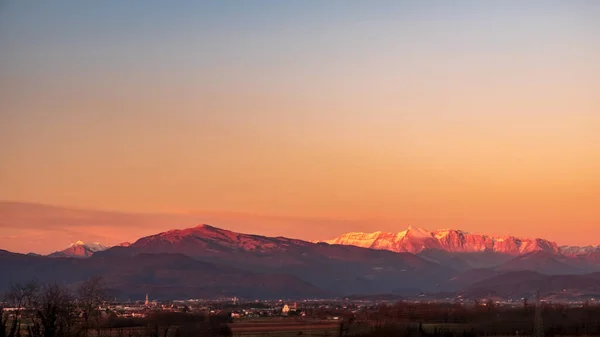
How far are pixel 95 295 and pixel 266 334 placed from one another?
3778 centimetres

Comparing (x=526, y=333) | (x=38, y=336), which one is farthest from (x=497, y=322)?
(x=38, y=336)

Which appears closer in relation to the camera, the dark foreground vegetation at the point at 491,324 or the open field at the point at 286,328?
the dark foreground vegetation at the point at 491,324

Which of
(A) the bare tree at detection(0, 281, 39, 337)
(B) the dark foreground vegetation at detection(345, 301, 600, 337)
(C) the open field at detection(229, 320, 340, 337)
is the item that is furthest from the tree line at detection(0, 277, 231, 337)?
(B) the dark foreground vegetation at detection(345, 301, 600, 337)

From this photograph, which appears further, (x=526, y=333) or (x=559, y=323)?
(x=559, y=323)

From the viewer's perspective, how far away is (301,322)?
651 feet

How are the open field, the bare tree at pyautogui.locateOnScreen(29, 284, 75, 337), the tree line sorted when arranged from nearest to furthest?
the bare tree at pyautogui.locateOnScreen(29, 284, 75, 337)
the tree line
the open field

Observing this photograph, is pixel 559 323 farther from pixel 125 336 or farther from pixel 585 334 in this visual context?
pixel 125 336

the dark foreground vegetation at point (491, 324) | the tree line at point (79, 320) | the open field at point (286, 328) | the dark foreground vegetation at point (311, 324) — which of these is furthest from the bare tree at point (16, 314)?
the dark foreground vegetation at point (491, 324)

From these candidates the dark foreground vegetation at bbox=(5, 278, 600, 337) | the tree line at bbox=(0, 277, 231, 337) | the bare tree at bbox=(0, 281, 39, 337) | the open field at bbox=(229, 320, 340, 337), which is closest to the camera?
the bare tree at bbox=(0, 281, 39, 337)

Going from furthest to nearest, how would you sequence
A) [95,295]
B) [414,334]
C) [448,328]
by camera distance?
[448,328] < [414,334] < [95,295]

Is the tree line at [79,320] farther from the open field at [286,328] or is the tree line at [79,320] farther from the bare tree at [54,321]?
the open field at [286,328]

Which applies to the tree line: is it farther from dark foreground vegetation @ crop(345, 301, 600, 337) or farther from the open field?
dark foreground vegetation @ crop(345, 301, 600, 337)

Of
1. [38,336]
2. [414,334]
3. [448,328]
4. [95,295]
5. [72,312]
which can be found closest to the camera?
[38,336]

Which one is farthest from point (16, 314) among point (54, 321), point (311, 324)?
point (311, 324)
